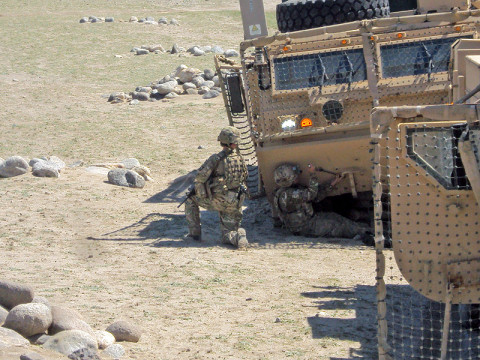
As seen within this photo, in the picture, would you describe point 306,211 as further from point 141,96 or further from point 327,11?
point 141,96

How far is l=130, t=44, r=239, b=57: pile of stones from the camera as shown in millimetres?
24536

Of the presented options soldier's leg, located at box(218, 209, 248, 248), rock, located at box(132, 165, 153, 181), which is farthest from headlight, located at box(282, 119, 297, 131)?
rock, located at box(132, 165, 153, 181)

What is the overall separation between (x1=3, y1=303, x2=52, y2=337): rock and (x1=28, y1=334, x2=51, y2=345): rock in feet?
0.08

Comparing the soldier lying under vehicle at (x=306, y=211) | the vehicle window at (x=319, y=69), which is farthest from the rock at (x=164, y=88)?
the vehicle window at (x=319, y=69)

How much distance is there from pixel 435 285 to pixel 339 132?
418 cm

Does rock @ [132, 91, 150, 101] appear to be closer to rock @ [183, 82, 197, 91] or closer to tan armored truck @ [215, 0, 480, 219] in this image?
rock @ [183, 82, 197, 91]

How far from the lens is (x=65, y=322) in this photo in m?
6.12

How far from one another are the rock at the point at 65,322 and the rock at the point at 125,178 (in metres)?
6.06

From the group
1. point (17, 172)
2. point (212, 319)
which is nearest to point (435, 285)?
point (212, 319)

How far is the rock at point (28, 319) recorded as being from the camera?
5914 millimetres

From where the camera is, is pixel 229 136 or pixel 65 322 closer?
pixel 65 322

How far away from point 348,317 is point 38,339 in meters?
2.40

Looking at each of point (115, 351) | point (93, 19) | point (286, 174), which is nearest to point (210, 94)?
point (286, 174)

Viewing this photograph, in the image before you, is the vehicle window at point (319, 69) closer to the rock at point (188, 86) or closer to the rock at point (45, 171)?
the rock at point (45, 171)
